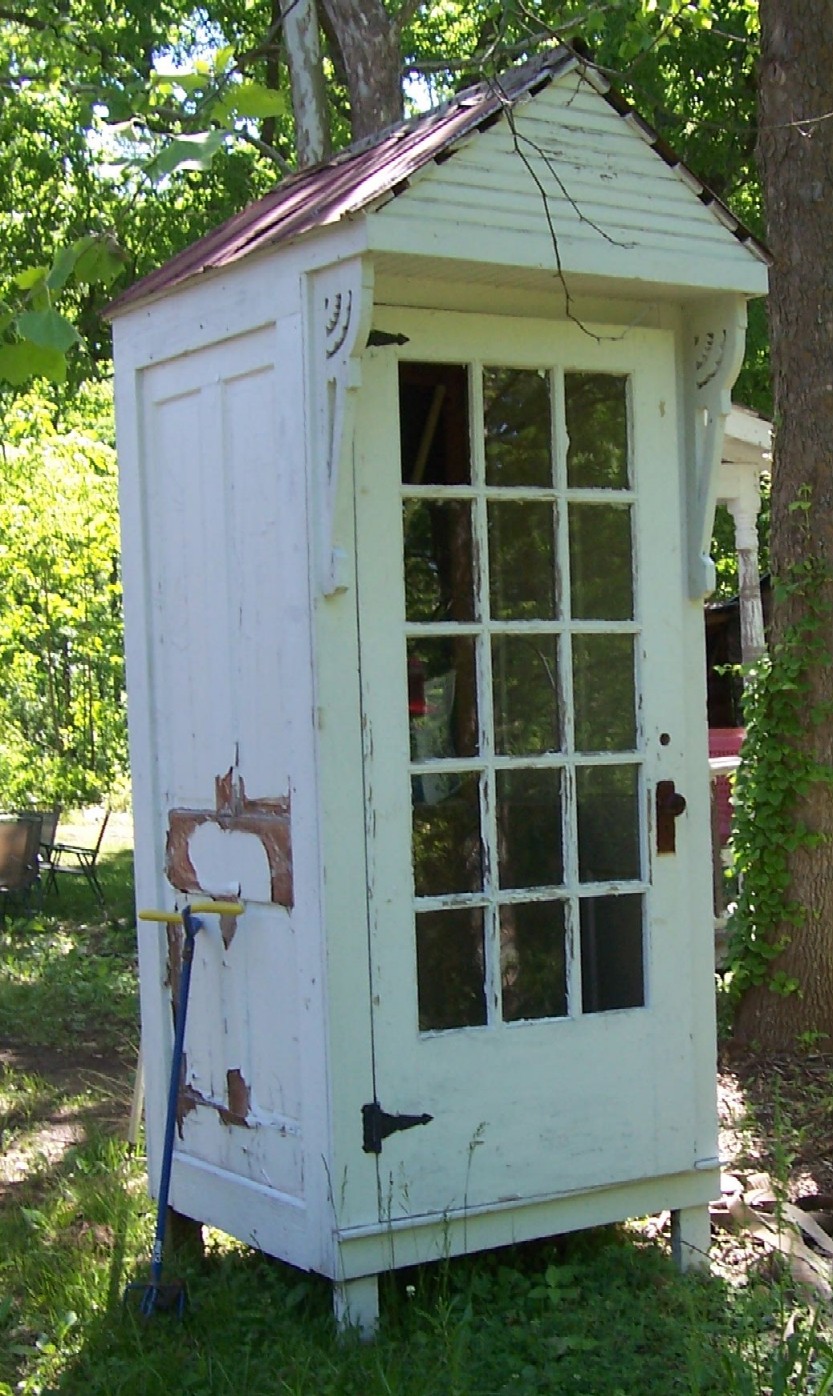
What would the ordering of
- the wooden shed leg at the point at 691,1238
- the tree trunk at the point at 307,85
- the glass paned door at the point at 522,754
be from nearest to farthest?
1. the glass paned door at the point at 522,754
2. the wooden shed leg at the point at 691,1238
3. the tree trunk at the point at 307,85

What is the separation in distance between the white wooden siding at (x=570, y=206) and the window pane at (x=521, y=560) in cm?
63

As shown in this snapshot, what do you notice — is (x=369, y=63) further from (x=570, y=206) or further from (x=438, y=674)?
(x=438, y=674)

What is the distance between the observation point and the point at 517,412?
12.7ft

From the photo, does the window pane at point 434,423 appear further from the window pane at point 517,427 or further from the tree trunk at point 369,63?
the tree trunk at point 369,63

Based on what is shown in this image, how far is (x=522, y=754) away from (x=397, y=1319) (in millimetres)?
1376

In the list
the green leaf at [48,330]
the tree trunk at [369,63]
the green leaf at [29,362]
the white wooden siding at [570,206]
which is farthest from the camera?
the tree trunk at [369,63]

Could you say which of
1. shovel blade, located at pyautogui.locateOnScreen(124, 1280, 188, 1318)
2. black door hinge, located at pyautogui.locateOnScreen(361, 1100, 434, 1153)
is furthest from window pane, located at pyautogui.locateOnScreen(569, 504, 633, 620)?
shovel blade, located at pyautogui.locateOnScreen(124, 1280, 188, 1318)

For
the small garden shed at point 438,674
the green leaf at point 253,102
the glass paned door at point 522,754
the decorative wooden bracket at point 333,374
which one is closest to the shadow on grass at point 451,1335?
the small garden shed at point 438,674

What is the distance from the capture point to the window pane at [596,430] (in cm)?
396

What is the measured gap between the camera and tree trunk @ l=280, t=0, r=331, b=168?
28.7 feet

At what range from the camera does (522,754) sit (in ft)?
12.7

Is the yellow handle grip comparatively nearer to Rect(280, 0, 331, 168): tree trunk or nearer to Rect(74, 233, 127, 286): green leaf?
Rect(74, 233, 127, 286): green leaf

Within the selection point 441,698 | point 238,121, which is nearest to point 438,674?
point 441,698

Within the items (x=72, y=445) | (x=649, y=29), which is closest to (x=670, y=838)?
(x=649, y=29)
